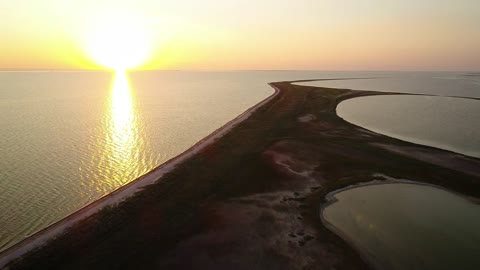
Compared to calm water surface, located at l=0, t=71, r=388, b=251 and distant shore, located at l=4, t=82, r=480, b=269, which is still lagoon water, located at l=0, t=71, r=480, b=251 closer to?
calm water surface, located at l=0, t=71, r=388, b=251

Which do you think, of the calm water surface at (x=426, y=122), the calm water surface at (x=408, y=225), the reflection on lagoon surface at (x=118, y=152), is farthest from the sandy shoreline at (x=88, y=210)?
the calm water surface at (x=426, y=122)

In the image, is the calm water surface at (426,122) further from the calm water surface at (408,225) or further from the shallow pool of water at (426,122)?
the calm water surface at (408,225)

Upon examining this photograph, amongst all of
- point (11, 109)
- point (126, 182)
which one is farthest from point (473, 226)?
point (11, 109)

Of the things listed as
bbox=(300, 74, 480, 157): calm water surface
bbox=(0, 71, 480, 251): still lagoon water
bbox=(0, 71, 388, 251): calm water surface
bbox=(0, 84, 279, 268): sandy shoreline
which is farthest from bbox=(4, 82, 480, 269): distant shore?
bbox=(300, 74, 480, 157): calm water surface

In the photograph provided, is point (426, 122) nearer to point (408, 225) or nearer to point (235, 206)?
point (408, 225)

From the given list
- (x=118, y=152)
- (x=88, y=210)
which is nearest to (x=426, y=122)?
(x=118, y=152)
